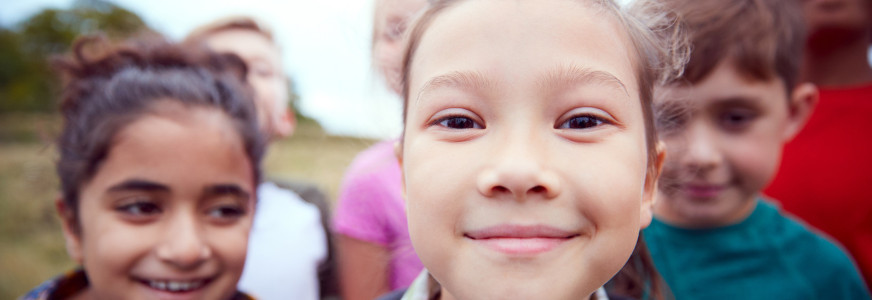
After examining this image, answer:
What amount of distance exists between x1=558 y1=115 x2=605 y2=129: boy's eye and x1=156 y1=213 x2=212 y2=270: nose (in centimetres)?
121

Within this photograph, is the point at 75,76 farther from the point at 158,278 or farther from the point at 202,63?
the point at 158,278

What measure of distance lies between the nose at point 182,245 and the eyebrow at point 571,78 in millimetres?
1208

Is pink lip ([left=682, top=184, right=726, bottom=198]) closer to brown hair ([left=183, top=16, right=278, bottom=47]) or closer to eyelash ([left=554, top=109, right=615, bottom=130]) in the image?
eyelash ([left=554, top=109, right=615, bottom=130])

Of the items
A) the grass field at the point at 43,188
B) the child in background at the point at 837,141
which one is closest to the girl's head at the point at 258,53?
the grass field at the point at 43,188

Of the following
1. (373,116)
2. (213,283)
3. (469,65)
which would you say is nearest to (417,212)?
(469,65)

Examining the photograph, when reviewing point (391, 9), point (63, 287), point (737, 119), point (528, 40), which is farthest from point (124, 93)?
point (737, 119)

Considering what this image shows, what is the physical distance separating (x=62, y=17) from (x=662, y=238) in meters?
11.6

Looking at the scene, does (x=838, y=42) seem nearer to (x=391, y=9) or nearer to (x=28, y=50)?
(x=391, y=9)

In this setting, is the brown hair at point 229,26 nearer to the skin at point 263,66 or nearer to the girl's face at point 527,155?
the skin at point 263,66

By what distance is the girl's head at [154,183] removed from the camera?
1.60m

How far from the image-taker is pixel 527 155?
1.00 metres

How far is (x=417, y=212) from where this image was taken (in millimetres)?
1117

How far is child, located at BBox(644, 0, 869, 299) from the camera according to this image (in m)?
1.79

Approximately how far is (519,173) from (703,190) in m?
1.26
